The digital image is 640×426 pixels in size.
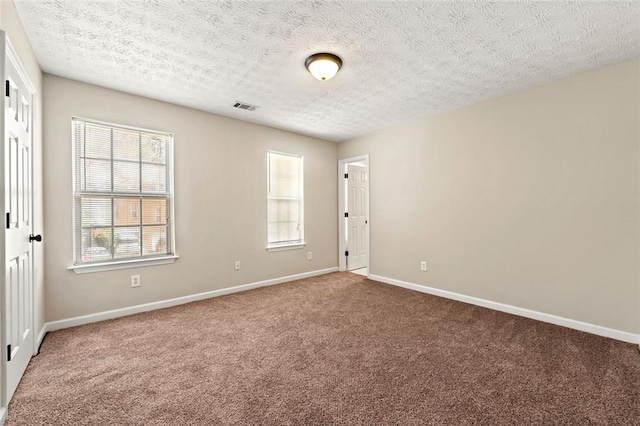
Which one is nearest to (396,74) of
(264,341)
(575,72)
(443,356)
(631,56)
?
(575,72)

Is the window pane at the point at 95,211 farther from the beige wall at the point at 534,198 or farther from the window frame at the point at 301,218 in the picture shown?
the beige wall at the point at 534,198

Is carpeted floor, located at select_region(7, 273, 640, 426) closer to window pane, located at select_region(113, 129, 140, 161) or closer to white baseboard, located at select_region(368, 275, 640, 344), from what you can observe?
white baseboard, located at select_region(368, 275, 640, 344)

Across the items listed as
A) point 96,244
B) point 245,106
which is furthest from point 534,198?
point 96,244

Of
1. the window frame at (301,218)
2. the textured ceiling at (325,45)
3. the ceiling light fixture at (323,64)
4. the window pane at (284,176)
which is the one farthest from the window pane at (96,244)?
the ceiling light fixture at (323,64)

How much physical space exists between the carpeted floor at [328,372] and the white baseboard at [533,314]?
0.41 ft

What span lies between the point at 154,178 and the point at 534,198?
→ 4181mm

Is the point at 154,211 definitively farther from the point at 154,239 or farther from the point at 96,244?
the point at 96,244

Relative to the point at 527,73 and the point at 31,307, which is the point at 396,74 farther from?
the point at 31,307

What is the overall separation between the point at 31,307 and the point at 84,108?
1.90 metres

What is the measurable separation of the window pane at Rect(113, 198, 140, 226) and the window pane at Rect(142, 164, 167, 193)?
192 millimetres

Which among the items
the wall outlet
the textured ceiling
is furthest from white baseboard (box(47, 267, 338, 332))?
the textured ceiling

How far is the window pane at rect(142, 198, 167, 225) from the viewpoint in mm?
3350

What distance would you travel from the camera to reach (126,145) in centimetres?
322

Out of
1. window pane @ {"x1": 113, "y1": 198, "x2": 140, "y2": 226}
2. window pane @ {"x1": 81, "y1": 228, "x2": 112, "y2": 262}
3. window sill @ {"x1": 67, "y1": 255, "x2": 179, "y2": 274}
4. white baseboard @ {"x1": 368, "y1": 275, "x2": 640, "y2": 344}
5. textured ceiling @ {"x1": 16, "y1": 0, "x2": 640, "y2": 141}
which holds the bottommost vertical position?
white baseboard @ {"x1": 368, "y1": 275, "x2": 640, "y2": 344}
